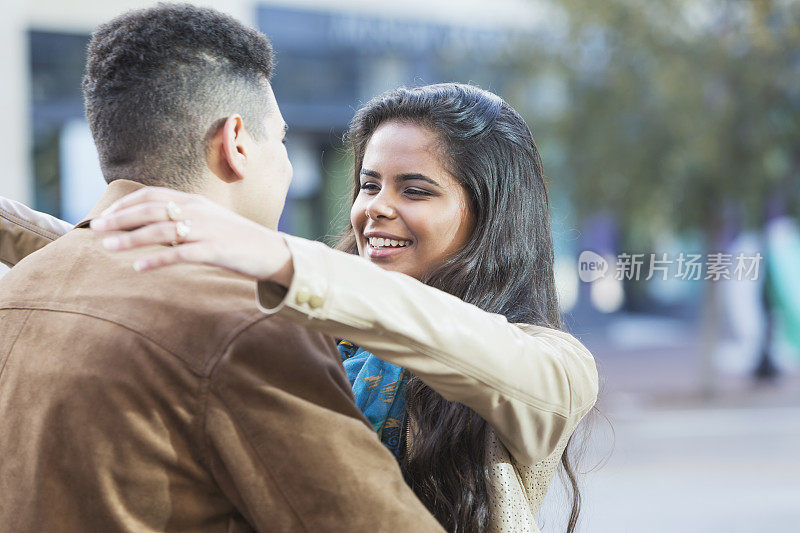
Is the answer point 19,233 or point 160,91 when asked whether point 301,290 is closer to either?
point 160,91

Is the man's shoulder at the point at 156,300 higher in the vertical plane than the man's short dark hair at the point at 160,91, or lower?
lower

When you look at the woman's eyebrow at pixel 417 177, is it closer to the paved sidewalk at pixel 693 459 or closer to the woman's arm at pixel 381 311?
the woman's arm at pixel 381 311

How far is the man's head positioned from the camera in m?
1.67

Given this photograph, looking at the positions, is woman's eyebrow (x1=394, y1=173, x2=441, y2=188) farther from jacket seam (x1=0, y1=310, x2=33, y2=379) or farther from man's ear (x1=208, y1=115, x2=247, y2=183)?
jacket seam (x1=0, y1=310, x2=33, y2=379)

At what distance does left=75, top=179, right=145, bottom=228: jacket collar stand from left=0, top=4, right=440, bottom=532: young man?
2.7 inches

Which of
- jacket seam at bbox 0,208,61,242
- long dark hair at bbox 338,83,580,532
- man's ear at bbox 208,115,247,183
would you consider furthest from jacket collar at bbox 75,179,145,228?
long dark hair at bbox 338,83,580,532

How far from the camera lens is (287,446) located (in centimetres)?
140

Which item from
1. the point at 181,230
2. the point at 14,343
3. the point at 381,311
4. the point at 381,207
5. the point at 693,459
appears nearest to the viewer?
the point at 181,230

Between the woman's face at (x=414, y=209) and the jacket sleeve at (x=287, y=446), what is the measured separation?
0.93 m

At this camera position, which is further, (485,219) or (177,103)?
(485,219)

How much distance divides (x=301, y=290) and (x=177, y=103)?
563 mm

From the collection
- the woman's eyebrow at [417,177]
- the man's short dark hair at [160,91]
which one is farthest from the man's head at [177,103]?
the woman's eyebrow at [417,177]

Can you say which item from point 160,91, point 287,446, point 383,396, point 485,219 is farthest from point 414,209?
point 287,446

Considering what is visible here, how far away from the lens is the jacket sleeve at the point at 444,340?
4.37ft
